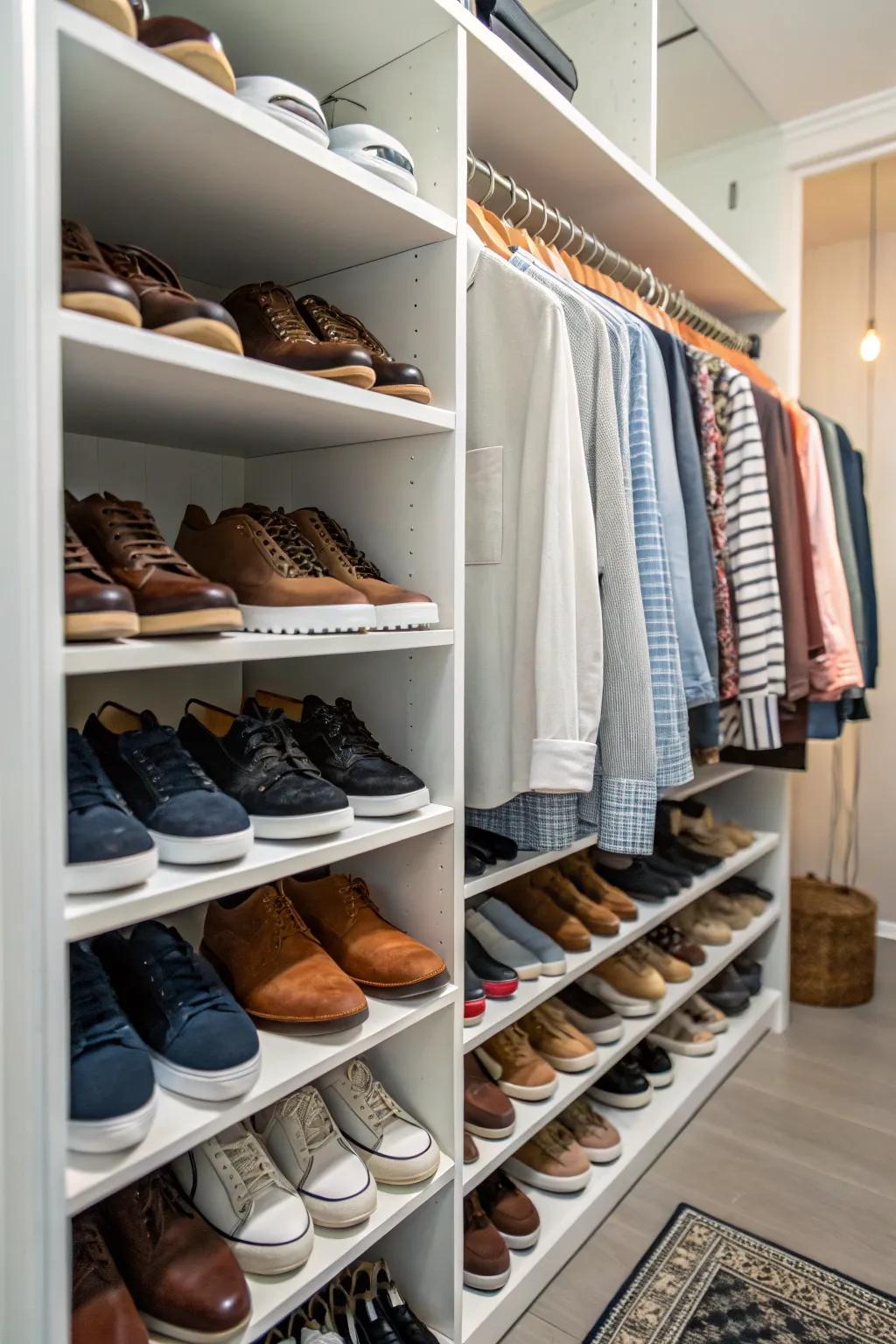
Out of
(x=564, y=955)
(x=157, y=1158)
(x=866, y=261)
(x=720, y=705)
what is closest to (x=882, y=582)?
(x=866, y=261)

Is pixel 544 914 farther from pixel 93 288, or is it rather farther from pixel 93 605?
pixel 93 288

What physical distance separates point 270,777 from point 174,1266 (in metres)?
0.49

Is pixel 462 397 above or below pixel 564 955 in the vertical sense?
above

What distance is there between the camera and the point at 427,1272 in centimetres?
124

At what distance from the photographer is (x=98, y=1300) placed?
86 cm

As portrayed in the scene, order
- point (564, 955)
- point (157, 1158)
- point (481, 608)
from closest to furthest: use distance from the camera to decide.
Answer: point (157, 1158) < point (481, 608) < point (564, 955)

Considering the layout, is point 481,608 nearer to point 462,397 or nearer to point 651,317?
point 462,397

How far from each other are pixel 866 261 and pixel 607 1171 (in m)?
2.86

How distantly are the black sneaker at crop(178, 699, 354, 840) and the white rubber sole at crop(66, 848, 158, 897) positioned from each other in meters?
0.20

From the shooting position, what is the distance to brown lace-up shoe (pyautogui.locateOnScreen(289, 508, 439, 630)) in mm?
1094

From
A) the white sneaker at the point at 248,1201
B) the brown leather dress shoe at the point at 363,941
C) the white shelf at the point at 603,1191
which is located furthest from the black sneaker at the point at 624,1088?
the white sneaker at the point at 248,1201

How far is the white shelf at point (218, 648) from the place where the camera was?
2.51 feet

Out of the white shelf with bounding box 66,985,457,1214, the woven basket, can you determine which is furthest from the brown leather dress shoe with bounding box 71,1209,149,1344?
the woven basket

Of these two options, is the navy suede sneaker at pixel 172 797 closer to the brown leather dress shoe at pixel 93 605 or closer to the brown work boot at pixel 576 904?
the brown leather dress shoe at pixel 93 605
